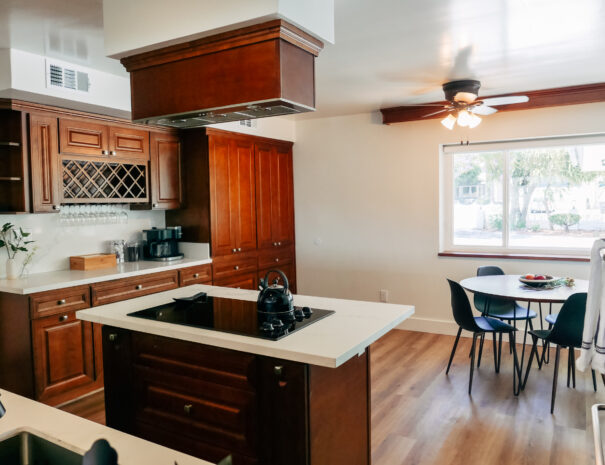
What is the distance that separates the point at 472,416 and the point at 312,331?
5.79ft

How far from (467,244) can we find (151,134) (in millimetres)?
3444

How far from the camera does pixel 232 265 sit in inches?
193

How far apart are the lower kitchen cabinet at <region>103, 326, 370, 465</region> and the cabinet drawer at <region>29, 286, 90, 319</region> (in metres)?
1.05

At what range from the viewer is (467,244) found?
5180 millimetres

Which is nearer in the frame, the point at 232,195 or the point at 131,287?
the point at 131,287

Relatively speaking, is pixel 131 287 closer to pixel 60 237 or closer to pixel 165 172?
pixel 60 237

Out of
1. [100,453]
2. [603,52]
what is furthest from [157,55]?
[603,52]

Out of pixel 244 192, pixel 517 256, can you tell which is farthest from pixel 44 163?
pixel 517 256

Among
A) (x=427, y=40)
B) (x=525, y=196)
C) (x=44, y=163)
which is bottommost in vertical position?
(x=525, y=196)

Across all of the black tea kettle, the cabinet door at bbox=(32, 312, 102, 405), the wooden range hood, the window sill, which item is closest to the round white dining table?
the window sill

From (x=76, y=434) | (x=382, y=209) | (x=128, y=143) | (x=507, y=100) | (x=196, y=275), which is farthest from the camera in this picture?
(x=382, y=209)

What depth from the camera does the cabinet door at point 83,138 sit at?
3.65 meters

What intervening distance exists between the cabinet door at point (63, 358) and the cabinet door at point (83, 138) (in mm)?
1284

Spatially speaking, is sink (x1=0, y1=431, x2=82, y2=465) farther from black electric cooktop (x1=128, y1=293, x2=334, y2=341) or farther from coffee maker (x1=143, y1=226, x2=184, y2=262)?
coffee maker (x1=143, y1=226, x2=184, y2=262)
